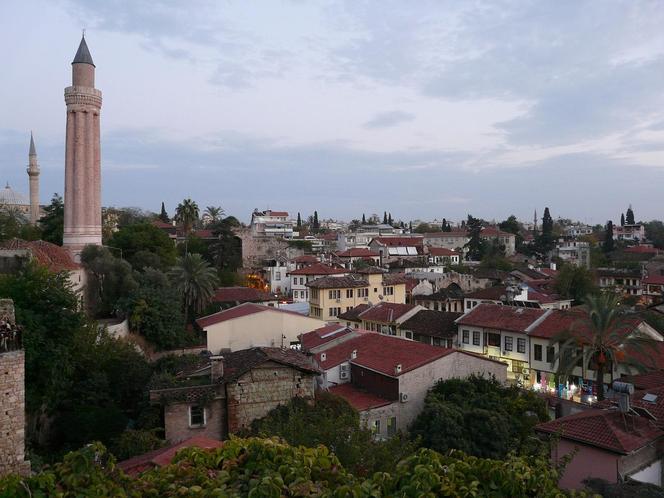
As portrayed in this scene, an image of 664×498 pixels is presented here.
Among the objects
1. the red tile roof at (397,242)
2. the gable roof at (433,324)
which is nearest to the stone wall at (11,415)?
the gable roof at (433,324)

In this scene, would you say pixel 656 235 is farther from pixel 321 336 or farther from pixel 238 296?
pixel 321 336

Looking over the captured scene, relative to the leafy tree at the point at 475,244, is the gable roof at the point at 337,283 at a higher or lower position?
lower

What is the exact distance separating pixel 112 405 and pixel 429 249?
255 feet

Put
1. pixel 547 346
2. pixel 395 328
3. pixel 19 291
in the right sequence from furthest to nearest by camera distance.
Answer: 1. pixel 395 328
2. pixel 547 346
3. pixel 19 291

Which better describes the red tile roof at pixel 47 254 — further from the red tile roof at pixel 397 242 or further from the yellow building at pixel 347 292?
the red tile roof at pixel 397 242

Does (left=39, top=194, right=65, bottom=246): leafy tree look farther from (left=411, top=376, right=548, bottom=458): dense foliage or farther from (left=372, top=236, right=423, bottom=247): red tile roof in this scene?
(left=372, top=236, right=423, bottom=247): red tile roof

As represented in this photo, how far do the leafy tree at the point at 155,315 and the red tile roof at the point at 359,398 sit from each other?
34.3 ft

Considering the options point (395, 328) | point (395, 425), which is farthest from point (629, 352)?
point (395, 328)

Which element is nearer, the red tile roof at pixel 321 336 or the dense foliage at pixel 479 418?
the dense foliage at pixel 479 418

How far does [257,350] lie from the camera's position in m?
21.5

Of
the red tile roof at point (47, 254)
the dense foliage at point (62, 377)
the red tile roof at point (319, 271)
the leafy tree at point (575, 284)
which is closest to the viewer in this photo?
the dense foliage at point (62, 377)

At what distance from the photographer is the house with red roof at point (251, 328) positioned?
32.0m

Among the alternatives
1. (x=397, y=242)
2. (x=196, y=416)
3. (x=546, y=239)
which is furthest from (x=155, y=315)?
(x=546, y=239)

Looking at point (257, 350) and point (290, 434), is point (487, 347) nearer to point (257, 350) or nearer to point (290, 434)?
point (257, 350)
